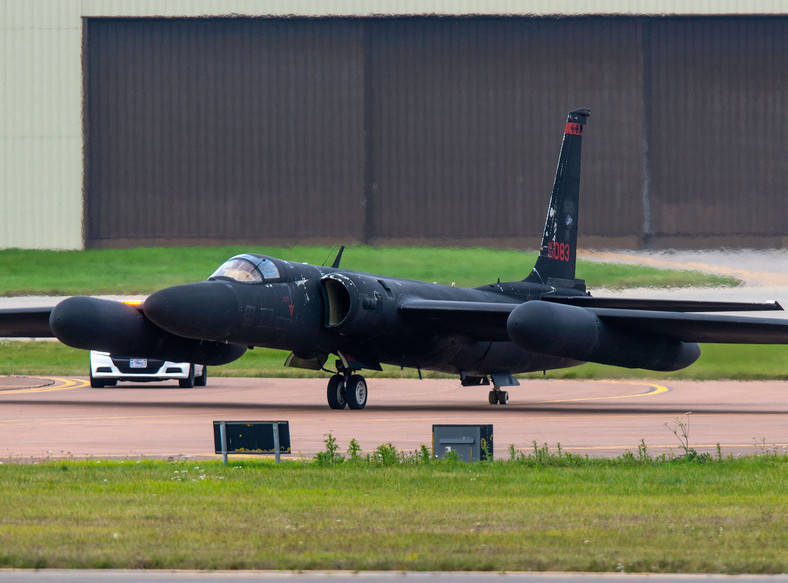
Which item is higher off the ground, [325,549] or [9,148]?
[9,148]

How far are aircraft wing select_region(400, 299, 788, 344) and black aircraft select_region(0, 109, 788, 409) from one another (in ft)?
0.08

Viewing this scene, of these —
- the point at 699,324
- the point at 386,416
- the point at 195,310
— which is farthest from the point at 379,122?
the point at 195,310

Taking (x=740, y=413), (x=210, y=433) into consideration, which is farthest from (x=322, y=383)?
(x=210, y=433)

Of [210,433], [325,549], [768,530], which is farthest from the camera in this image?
[210,433]

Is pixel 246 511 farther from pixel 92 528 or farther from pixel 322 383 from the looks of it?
pixel 322 383

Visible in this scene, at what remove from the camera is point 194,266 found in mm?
53562

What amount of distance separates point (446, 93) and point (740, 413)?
1182 inches

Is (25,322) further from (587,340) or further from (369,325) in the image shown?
(587,340)

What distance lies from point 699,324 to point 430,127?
96.8 ft

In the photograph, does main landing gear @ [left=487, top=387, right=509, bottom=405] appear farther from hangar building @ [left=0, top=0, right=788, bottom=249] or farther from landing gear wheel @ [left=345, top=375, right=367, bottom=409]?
hangar building @ [left=0, top=0, right=788, bottom=249]

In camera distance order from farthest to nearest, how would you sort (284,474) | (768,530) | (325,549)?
(284,474) → (768,530) → (325,549)

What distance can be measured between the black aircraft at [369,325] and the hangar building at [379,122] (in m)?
24.1

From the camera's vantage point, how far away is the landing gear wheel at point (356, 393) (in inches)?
993

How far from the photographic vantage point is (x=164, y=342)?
25.5 meters
